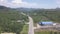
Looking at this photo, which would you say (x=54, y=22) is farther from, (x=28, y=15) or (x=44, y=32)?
(x=28, y=15)

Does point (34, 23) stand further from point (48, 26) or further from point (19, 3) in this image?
point (19, 3)

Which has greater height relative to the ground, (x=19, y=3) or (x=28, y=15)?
(x=19, y=3)

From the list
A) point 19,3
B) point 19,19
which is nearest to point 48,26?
point 19,19

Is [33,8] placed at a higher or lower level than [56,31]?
higher

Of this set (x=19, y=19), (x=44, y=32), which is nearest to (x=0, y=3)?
(x=19, y=19)

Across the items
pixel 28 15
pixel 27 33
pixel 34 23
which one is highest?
pixel 28 15

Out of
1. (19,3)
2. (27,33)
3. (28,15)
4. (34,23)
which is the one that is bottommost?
(27,33)

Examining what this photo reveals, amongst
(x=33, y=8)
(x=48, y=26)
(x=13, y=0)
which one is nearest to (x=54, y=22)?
(x=48, y=26)
